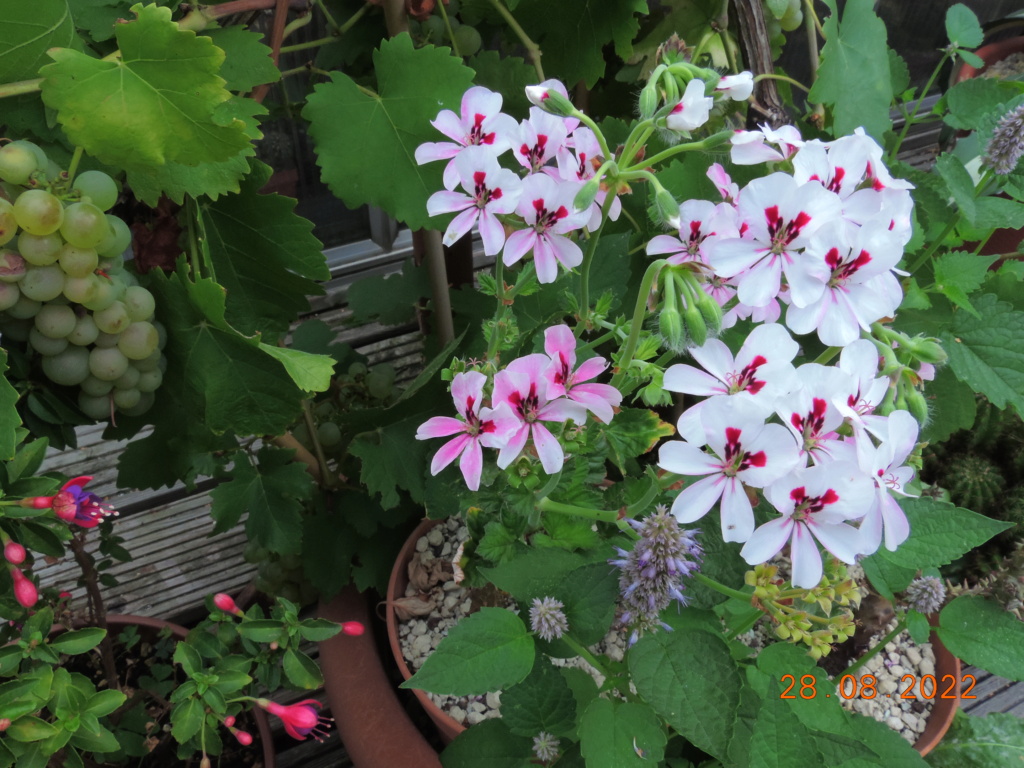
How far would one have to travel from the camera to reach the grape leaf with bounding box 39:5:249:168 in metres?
0.47

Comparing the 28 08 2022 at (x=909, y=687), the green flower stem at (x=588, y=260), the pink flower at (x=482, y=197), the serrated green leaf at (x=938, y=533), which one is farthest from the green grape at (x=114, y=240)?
the 28 08 2022 at (x=909, y=687)

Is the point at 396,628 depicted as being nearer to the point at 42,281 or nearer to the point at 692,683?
the point at 692,683

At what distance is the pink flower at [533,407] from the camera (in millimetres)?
461

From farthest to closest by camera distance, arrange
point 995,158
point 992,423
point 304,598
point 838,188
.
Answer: point 992,423 → point 304,598 → point 995,158 → point 838,188

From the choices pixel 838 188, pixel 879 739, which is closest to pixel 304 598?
pixel 879 739

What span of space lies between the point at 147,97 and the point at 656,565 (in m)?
0.45

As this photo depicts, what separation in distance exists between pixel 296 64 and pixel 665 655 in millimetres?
843

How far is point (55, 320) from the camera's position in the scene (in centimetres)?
52

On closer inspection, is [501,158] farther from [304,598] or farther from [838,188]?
[304,598]

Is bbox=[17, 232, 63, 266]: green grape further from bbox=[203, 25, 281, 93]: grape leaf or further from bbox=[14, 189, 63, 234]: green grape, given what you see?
bbox=[203, 25, 281, 93]: grape leaf

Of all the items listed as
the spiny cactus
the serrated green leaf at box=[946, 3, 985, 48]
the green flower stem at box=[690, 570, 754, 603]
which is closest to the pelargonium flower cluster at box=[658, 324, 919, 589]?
the green flower stem at box=[690, 570, 754, 603]

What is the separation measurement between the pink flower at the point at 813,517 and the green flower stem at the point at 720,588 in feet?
0.36

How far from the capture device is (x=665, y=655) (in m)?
0.53

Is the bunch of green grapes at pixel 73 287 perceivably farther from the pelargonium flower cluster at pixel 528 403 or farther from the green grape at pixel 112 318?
the pelargonium flower cluster at pixel 528 403
